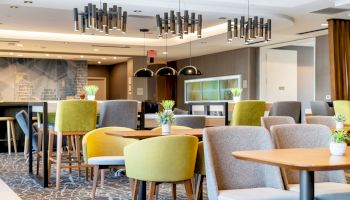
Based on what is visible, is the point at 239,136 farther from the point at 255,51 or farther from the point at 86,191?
the point at 255,51

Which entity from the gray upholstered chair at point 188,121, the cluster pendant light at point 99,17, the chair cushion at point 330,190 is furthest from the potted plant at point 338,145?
the cluster pendant light at point 99,17

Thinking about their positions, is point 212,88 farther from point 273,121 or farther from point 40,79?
point 273,121

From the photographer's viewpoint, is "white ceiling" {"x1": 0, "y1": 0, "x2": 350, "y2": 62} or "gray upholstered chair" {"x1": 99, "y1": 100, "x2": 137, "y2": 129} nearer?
"gray upholstered chair" {"x1": 99, "y1": 100, "x2": 137, "y2": 129}

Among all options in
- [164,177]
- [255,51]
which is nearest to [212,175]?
[164,177]

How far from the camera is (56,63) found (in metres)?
17.1

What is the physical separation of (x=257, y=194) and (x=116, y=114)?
12.8 ft

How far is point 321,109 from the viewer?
371 inches

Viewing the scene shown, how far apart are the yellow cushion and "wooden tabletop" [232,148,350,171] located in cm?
127

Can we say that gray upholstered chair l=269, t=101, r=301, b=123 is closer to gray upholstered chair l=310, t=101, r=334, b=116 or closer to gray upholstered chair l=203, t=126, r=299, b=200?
gray upholstered chair l=310, t=101, r=334, b=116

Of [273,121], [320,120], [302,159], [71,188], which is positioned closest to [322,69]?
[320,120]

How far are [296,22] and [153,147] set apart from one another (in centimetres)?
700

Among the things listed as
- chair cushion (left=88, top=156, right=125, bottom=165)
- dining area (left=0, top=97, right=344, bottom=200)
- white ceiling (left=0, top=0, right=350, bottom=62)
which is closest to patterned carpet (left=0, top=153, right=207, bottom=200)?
dining area (left=0, top=97, right=344, bottom=200)

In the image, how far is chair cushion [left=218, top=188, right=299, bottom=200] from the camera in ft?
9.89

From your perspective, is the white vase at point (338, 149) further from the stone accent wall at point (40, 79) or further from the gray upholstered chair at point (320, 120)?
the stone accent wall at point (40, 79)
